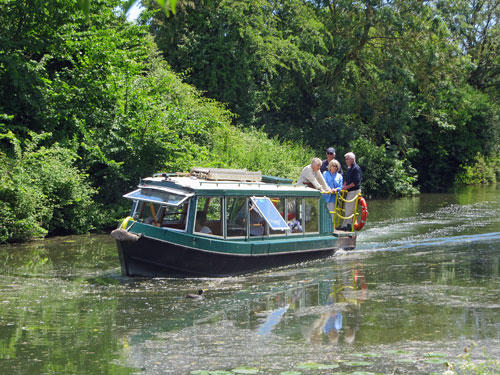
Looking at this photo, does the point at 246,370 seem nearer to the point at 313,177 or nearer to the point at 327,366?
the point at 327,366

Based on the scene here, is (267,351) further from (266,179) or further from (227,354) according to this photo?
(266,179)

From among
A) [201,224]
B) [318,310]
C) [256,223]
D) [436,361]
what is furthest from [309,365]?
[256,223]

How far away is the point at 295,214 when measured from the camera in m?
16.2

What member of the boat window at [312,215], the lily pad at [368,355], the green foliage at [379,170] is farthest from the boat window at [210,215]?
the green foliage at [379,170]

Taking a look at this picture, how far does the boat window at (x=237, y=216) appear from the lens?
1427 cm

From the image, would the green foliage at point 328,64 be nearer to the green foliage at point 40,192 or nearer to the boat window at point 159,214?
the green foliage at point 40,192

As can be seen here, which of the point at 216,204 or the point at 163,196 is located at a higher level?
the point at 163,196

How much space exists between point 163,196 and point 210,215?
1060mm

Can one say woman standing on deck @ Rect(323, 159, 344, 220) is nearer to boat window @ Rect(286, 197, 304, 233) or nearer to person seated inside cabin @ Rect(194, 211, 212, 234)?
boat window @ Rect(286, 197, 304, 233)

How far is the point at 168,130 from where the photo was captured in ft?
71.8

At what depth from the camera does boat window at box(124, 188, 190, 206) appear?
44.1 feet

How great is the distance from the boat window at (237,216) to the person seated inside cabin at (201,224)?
0.49 m

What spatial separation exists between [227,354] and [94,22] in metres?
16.4

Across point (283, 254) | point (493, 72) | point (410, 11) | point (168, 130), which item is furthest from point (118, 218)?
point (493, 72)
